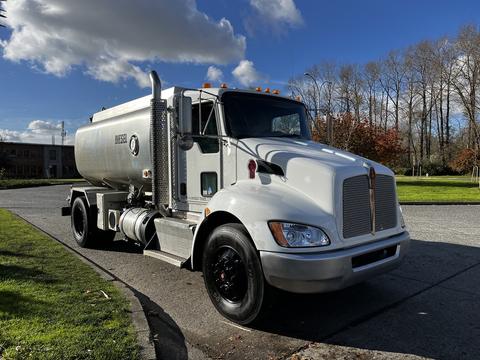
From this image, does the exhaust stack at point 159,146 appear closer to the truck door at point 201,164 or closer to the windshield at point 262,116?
the truck door at point 201,164

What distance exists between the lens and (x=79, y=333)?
387 cm

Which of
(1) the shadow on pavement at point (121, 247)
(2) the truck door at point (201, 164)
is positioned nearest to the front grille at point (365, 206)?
(2) the truck door at point (201, 164)

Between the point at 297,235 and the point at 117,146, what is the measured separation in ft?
15.9

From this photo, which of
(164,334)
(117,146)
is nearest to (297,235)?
(164,334)

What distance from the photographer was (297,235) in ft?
12.9

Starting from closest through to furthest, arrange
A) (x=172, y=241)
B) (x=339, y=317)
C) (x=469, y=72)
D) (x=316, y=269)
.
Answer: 1. (x=316, y=269)
2. (x=339, y=317)
3. (x=172, y=241)
4. (x=469, y=72)

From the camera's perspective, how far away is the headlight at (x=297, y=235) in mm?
3910

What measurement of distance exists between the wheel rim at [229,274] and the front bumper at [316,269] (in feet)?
1.54

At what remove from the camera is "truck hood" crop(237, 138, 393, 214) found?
13.7 ft

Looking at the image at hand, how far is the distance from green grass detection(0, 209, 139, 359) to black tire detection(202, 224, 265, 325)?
102cm

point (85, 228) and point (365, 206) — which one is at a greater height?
point (365, 206)

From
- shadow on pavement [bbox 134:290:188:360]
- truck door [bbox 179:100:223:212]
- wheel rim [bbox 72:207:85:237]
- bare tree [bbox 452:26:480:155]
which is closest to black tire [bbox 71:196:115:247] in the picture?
wheel rim [bbox 72:207:85:237]

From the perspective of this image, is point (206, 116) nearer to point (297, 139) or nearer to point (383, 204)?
point (297, 139)

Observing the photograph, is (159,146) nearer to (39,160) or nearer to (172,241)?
(172,241)
